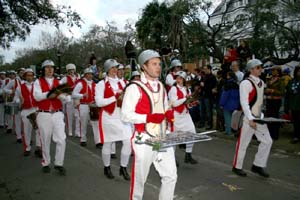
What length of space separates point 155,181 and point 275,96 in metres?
5.43

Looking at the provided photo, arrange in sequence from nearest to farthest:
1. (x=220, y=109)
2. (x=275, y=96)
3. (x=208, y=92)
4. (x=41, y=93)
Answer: (x=41, y=93) → (x=275, y=96) → (x=220, y=109) → (x=208, y=92)

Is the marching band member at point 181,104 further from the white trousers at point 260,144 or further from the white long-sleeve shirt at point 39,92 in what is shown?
the white long-sleeve shirt at point 39,92

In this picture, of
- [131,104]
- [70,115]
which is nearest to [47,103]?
[131,104]

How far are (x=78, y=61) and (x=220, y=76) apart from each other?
43648 millimetres

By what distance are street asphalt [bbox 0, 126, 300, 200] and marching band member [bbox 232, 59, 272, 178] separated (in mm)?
253

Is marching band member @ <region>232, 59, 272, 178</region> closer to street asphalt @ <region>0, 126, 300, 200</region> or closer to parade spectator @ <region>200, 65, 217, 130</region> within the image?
street asphalt @ <region>0, 126, 300, 200</region>

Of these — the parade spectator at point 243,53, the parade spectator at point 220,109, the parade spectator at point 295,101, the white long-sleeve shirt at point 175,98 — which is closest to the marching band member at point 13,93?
the white long-sleeve shirt at point 175,98

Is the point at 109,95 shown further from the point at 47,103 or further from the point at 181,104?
the point at 181,104

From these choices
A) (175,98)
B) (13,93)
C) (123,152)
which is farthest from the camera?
(13,93)

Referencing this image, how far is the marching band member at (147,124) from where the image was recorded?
4.48 meters

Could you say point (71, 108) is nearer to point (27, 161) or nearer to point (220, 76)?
point (27, 161)

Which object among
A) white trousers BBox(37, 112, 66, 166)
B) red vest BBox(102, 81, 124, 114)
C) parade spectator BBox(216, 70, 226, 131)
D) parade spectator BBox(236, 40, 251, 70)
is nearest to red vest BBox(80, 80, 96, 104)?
white trousers BBox(37, 112, 66, 166)

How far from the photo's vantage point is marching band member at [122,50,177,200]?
448cm

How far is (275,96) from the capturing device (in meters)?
10.6
